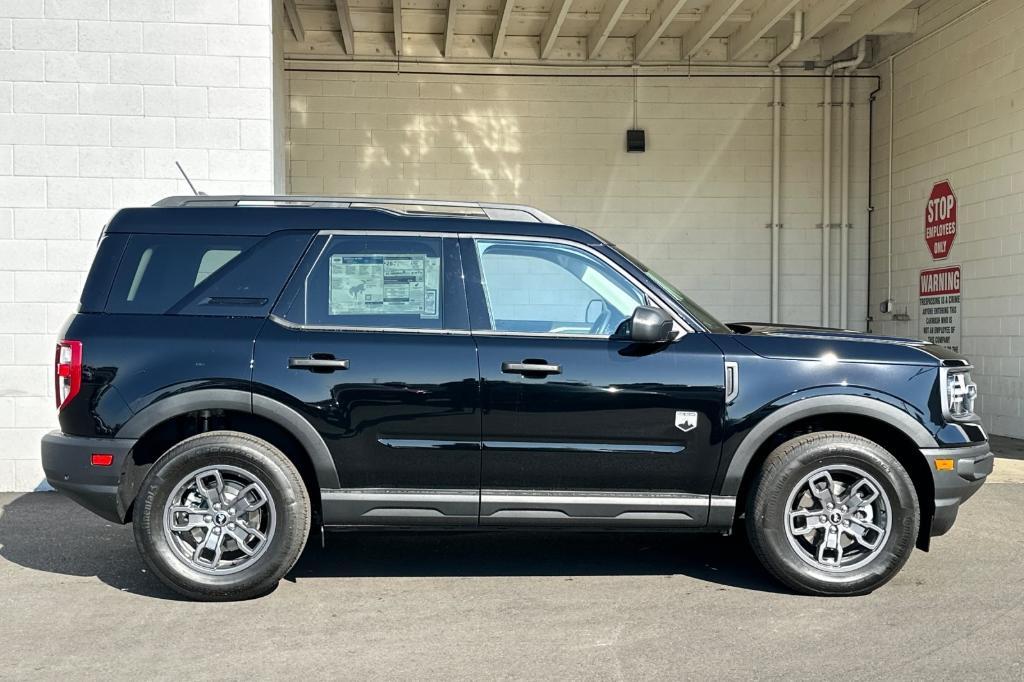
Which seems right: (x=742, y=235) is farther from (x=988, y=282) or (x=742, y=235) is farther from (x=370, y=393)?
(x=370, y=393)

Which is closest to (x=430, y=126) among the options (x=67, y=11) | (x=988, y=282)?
(x=67, y=11)

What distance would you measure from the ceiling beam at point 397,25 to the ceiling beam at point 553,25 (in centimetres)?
193

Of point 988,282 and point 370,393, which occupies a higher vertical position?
point 988,282

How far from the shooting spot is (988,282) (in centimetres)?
1127

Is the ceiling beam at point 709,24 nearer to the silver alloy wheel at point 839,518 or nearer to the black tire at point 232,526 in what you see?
the silver alloy wheel at point 839,518

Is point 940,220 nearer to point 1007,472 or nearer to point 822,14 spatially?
point 822,14

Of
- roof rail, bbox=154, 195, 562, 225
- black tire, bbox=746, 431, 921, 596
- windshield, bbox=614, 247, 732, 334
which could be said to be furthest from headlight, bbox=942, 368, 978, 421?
roof rail, bbox=154, 195, 562, 225

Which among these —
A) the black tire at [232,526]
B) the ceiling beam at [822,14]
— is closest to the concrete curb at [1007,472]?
the ceiling beam at [822,14]

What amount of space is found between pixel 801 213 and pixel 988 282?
129 inches

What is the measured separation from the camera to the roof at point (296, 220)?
493 centimetres

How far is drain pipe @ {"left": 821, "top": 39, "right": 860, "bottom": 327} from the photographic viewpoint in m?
13.8

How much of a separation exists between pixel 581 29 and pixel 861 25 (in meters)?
3.65

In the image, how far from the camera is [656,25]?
12.5 meters

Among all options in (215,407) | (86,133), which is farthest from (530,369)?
(86,133)
